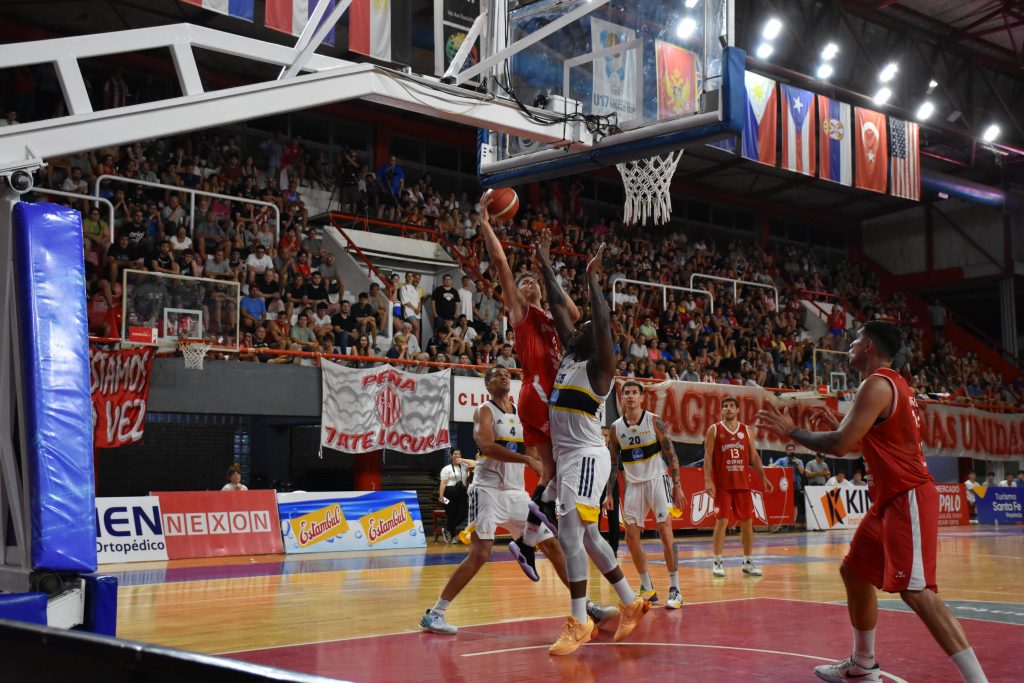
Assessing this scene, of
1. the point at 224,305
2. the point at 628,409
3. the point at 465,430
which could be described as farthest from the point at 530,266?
the point at 628,409

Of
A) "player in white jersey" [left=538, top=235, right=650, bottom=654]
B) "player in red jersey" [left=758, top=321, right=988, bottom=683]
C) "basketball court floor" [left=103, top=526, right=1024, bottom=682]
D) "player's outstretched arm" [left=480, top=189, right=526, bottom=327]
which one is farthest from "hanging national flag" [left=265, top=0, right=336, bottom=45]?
"player in red jersey" [left=758, top=321, right=988, bottom=683]

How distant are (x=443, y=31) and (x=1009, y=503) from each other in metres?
24.2

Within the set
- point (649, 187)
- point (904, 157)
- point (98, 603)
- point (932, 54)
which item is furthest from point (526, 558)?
point (932, 54)

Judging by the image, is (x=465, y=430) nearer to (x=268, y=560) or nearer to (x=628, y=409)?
(x=268, y=560)

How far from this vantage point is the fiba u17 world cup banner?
17.1 m

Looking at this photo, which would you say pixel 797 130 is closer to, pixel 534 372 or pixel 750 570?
pixel 750 570

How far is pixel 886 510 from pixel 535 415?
9.11 ft

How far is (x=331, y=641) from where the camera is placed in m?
6.86

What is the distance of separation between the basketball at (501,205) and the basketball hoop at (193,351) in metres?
9.17

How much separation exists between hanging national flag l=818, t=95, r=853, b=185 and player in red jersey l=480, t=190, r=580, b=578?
1894cm

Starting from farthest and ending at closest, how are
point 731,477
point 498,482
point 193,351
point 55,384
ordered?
1. point 193,351
2. point 731,477
3. point 498,482
4. point 55,384

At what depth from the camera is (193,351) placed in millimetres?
15500

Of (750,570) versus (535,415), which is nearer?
(535,415)

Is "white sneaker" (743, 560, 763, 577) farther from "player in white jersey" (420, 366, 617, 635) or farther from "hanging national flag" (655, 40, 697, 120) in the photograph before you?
"hanging national flag" (655, 40, 697, 120)
